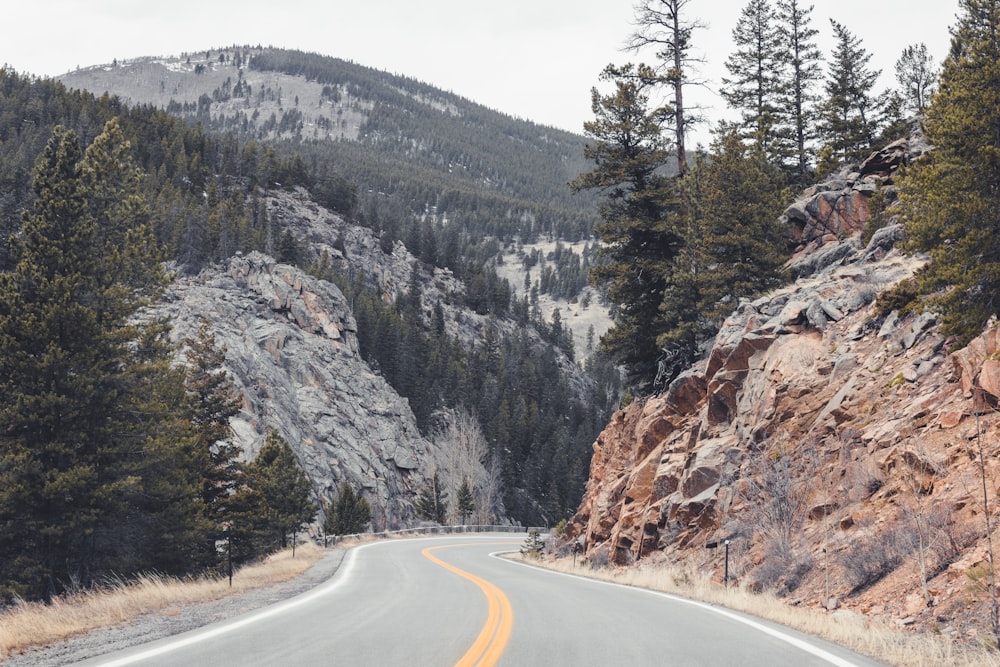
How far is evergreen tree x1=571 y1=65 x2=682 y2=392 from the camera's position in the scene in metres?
27.7

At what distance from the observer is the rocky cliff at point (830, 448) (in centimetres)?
1095

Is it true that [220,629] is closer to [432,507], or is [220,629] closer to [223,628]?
[223,628]

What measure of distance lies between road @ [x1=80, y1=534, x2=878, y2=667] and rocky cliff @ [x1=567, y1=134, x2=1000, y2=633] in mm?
2311

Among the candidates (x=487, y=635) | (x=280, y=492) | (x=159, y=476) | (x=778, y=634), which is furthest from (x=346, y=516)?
(x=778, y=634)

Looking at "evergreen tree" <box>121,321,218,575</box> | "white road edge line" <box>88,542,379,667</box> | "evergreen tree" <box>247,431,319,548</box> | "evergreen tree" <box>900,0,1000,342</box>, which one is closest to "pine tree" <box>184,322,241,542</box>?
"evergreen tree" <box>121,321,218,575</box>

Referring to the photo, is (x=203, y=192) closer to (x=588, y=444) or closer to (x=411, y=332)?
(x=411, y=332)

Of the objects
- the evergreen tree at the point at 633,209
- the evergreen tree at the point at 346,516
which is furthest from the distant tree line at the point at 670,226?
the evergreen tree at the point at 346,516

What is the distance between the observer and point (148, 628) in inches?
380

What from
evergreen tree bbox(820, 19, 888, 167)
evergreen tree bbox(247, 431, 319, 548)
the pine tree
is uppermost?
Result: evergreen tree bbox(820, 19, 888, 167)

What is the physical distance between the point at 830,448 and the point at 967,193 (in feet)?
19.2

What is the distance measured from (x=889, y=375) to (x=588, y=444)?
269 ft

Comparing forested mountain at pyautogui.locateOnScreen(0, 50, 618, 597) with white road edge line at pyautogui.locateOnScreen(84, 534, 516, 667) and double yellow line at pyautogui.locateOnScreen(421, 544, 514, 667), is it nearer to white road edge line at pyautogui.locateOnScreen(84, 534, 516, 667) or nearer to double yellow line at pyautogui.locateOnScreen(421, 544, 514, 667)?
white road edge line at pyautogui.locateOnScreen(84, 534, 516, 667)

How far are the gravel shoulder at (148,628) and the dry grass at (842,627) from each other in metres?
8.22

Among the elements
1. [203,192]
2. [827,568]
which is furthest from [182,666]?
[203,192]
